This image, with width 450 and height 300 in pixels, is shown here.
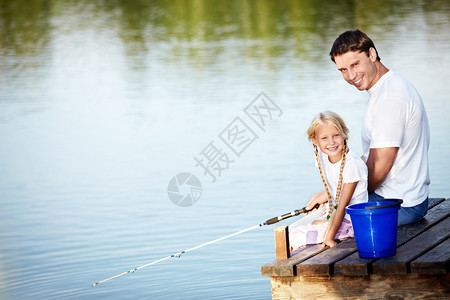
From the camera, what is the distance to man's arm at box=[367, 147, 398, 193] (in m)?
4.36

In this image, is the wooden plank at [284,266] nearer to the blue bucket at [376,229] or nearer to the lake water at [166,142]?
the blue bucket at [376,229]

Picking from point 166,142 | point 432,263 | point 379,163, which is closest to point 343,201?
point 379,163

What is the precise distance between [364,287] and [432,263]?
1.05ft

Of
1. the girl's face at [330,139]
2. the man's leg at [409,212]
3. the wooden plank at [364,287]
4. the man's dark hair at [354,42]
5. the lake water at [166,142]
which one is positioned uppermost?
the man's dark hair at [354,42]

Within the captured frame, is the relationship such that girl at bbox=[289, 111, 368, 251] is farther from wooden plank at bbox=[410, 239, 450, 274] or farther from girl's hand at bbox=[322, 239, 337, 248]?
wooden plank at bbox=[410, 239, 450, 274]

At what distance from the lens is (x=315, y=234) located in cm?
450

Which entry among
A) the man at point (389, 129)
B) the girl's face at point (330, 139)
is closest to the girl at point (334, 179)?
the girl's face at point (330, 139)

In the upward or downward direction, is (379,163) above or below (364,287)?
above

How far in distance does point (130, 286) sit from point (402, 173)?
2.09 metres

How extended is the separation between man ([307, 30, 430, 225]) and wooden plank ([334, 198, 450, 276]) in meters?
0.08

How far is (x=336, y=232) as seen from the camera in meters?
4.39

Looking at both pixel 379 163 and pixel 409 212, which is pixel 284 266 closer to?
pixel 379 163

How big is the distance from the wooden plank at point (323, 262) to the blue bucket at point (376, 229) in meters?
0.13

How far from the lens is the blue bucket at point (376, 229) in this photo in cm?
397
